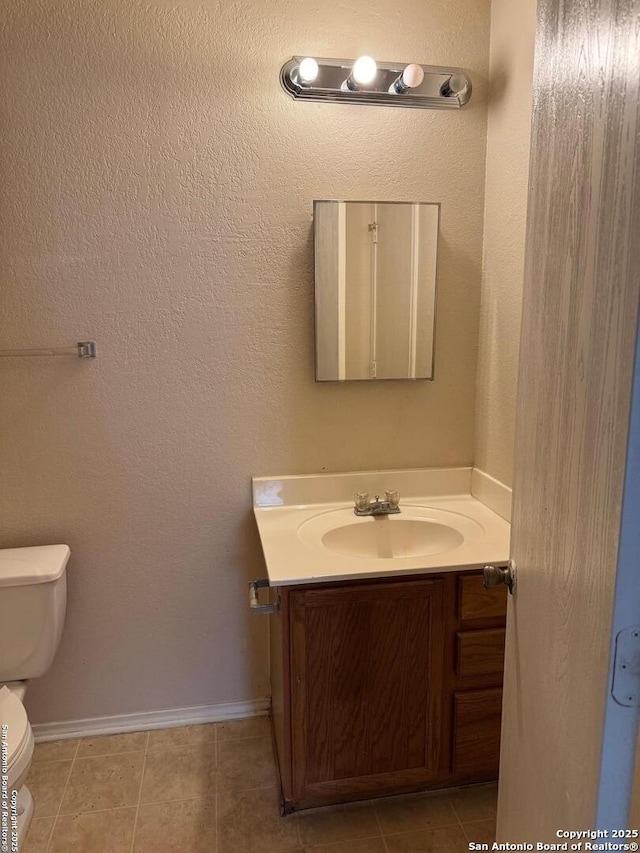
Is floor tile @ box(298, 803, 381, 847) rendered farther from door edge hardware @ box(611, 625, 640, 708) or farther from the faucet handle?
door edge hardware @ box(611, 625, 640, 708)

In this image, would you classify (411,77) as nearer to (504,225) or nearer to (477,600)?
(504,225)

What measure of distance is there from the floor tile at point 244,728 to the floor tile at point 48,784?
477 mm

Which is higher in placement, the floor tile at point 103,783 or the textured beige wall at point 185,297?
the textured beige wall at point 185,297

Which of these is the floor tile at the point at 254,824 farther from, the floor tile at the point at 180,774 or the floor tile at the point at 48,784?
the floor tile at the point at 48,784

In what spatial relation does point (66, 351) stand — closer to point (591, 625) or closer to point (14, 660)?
point (14, 660)

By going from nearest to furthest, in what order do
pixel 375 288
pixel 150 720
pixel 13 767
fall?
pixel 13 767 → pixel 375 288 → pixel 150 720

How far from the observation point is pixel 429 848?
1521 mm

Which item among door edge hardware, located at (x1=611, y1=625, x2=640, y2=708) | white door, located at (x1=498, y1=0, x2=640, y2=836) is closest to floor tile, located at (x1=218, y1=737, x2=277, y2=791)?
white door, located at (x1=498, y1=0, x2=640, y2=836)

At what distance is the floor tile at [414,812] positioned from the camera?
5.23ft

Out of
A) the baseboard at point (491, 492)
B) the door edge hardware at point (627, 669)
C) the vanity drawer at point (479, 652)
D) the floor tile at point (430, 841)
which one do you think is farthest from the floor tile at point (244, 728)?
the door edge hardware at point (627, 669)

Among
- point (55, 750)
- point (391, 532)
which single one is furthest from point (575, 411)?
point (55, 750)

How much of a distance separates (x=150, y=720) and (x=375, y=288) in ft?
5.36

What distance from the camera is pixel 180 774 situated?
5.81 ft

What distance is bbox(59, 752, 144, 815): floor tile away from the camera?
1.66 metres
